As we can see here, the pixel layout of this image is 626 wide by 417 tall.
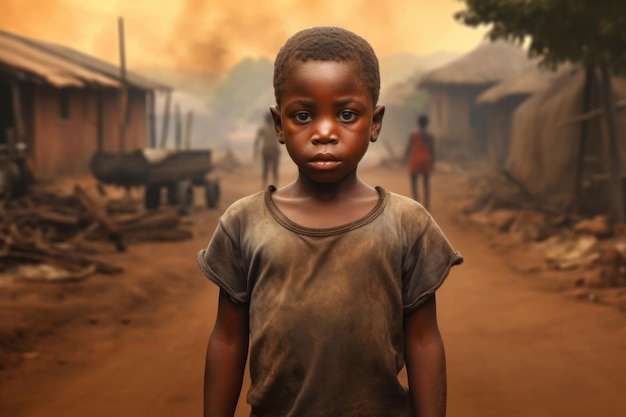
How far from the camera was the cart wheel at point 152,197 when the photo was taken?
13.0 metres

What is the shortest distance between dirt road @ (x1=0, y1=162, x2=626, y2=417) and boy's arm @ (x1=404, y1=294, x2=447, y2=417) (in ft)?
7.69

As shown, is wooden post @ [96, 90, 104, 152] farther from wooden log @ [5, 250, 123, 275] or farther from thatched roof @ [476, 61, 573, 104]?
wooden log @ [5, 250, 123, 275]

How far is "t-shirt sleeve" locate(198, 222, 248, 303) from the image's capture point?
5.79 feet

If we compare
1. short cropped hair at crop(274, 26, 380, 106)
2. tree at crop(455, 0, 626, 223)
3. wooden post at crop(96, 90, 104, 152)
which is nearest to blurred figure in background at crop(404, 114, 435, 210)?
tree at crop(455, 0, 626, 223)

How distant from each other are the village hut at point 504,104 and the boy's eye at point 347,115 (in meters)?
20.2

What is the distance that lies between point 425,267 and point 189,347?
3773 millimetres

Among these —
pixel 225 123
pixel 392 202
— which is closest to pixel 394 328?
A: pixel 392 202

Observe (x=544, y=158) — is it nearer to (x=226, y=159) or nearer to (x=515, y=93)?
(x=515, y=93)

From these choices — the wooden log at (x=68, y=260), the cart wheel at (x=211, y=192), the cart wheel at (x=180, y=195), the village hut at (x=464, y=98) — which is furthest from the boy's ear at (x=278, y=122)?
the village hut at (x=464, y=98)

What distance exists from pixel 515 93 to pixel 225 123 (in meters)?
34.7

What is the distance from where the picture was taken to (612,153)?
9.49 metres

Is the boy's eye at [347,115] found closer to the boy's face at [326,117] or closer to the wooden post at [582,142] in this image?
the boy's face at [326,117]

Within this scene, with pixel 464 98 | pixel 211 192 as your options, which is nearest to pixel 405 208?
pixel 211 192

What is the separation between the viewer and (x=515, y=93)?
837 inches
